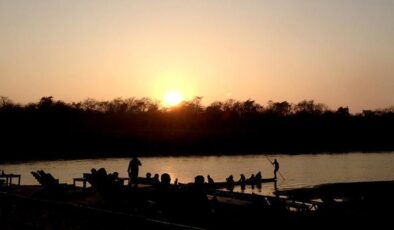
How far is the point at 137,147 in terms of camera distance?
477ft

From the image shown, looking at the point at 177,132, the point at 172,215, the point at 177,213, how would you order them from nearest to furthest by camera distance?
the point at 177,213 → the point at 172,215 → the point at 177,132

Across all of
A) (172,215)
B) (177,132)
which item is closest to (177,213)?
(172,215)

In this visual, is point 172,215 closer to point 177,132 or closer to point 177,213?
point 177,213

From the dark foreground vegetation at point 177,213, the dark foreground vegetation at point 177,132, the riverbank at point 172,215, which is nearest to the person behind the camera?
the riverbank at point 172,215

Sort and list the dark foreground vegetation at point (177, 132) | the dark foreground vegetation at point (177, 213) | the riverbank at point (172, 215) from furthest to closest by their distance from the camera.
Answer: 1. the dark foreground vegetation at point (177, 132)
2. the dark foreground vegetation at point (177, 213)
3. the riverbank at point (172, 215)

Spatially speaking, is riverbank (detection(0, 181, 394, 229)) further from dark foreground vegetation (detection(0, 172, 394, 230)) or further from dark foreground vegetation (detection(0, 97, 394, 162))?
dark foreground vegetation (detection(0, 97, 394, 162))

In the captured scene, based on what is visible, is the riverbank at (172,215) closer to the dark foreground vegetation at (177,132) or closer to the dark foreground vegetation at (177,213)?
the dark foreground vegetation at (177,213)

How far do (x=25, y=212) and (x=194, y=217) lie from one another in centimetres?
433

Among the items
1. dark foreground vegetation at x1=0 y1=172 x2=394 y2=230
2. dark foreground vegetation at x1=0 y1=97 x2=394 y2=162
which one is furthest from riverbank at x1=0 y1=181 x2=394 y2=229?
dark foreground vegetation at x1=0 y1=97 x2=394 y2=162

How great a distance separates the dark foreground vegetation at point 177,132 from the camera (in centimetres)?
13275

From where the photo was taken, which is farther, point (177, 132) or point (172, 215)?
point (177, 132)

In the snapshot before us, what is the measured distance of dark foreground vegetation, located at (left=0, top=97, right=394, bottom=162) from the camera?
133 metres

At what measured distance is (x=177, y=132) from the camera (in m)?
159

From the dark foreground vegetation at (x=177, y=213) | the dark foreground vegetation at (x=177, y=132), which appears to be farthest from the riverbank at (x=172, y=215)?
the dark foreground vegetation at (x=177, y=132)
